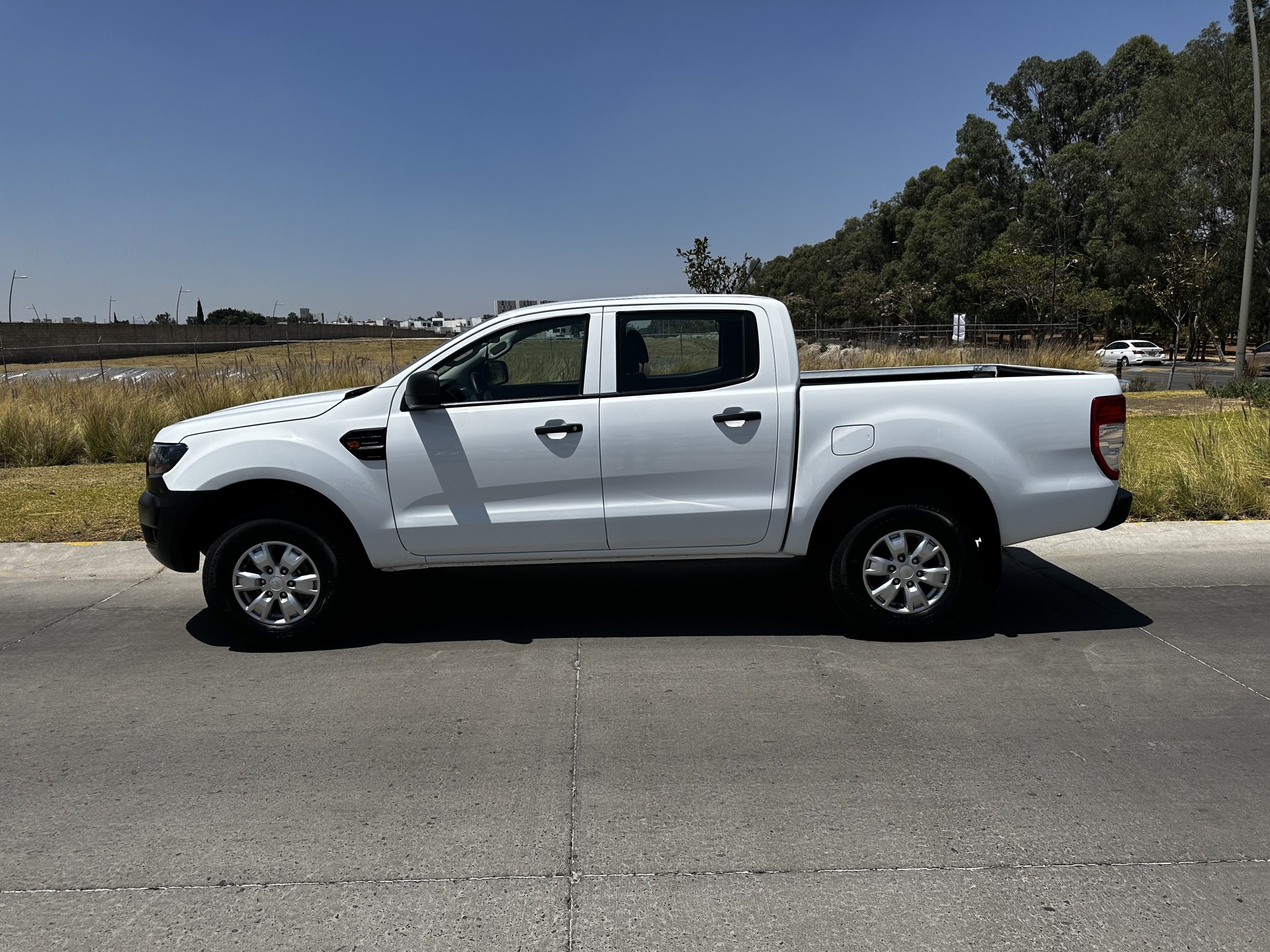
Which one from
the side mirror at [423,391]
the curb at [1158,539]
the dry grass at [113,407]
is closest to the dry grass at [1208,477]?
the curb at [1158,539]

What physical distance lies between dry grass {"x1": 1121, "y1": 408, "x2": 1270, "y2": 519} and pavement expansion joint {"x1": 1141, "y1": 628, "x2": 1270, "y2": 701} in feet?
11.0

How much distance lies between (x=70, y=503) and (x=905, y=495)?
8396mm

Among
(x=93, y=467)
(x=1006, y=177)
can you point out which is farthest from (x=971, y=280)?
(x=93, y=467)

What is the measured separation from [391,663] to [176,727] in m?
1.19

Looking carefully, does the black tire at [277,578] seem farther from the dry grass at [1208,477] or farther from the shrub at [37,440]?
the shrub at [37,440]

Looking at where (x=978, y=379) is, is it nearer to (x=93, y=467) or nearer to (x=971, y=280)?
(x=93, y=467)

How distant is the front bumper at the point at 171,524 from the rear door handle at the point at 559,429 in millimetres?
1964

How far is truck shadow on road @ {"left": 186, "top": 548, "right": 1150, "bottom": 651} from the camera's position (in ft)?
19.5

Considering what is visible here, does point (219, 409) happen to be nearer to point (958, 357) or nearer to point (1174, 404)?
point (1174, 404)

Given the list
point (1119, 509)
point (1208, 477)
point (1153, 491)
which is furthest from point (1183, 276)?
point (1119, 509)

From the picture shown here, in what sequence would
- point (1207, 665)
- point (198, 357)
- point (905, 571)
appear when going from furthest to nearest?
point (198, 357) → point (905, 571) → point (1207, 665)

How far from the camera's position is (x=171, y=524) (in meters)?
5.57

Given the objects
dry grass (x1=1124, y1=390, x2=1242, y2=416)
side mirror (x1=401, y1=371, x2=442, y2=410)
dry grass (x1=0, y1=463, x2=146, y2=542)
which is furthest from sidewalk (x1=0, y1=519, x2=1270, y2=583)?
dry grass (x1=1124, y1=390, x2=1242, y2=416)

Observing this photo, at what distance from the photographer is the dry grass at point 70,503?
340 inches
